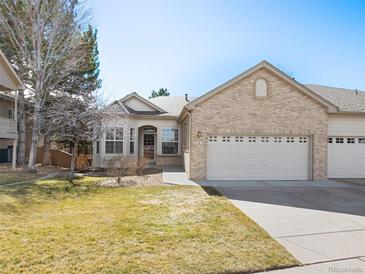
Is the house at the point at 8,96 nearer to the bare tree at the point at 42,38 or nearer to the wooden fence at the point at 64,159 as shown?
the bare tree at the point at 42,38

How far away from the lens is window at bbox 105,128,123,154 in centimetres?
1920

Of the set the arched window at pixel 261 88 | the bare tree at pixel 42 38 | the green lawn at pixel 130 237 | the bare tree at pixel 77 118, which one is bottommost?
the green lawn at pixel 130 237

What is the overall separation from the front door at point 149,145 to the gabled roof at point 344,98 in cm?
1233

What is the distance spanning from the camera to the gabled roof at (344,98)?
1644cm

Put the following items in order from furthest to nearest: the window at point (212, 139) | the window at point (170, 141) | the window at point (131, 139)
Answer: the window at point (170, 141) < the window at point (131, 139) < the window at point (212, 139)

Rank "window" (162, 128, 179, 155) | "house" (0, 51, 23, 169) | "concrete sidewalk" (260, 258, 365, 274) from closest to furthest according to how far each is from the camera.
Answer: "concrete sidewalk" (260, 258, 365, 274) → "house" (0, 51, 23, 169) → "window" (162, 128, 179, 155)

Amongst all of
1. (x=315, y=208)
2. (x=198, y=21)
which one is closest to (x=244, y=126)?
(x=198, y=21)

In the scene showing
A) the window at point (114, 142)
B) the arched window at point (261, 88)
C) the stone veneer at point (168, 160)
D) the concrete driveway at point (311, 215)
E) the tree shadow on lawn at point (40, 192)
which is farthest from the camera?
the stone veneer at point (168, 160)

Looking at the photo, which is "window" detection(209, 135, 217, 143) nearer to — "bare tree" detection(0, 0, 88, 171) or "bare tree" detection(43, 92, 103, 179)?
"bare tree" detection(43, 92, 103, 179)

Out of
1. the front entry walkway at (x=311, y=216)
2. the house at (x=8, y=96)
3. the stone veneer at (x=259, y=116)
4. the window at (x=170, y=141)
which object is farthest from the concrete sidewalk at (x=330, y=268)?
the house at (x=8, y=96)

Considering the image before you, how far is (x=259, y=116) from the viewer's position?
571 inches

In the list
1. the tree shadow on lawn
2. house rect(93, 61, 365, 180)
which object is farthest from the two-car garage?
the tree shadow on lawn

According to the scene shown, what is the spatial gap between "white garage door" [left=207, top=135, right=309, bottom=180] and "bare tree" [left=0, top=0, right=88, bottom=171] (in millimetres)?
10560

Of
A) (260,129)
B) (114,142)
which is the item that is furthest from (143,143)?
(260,129)
